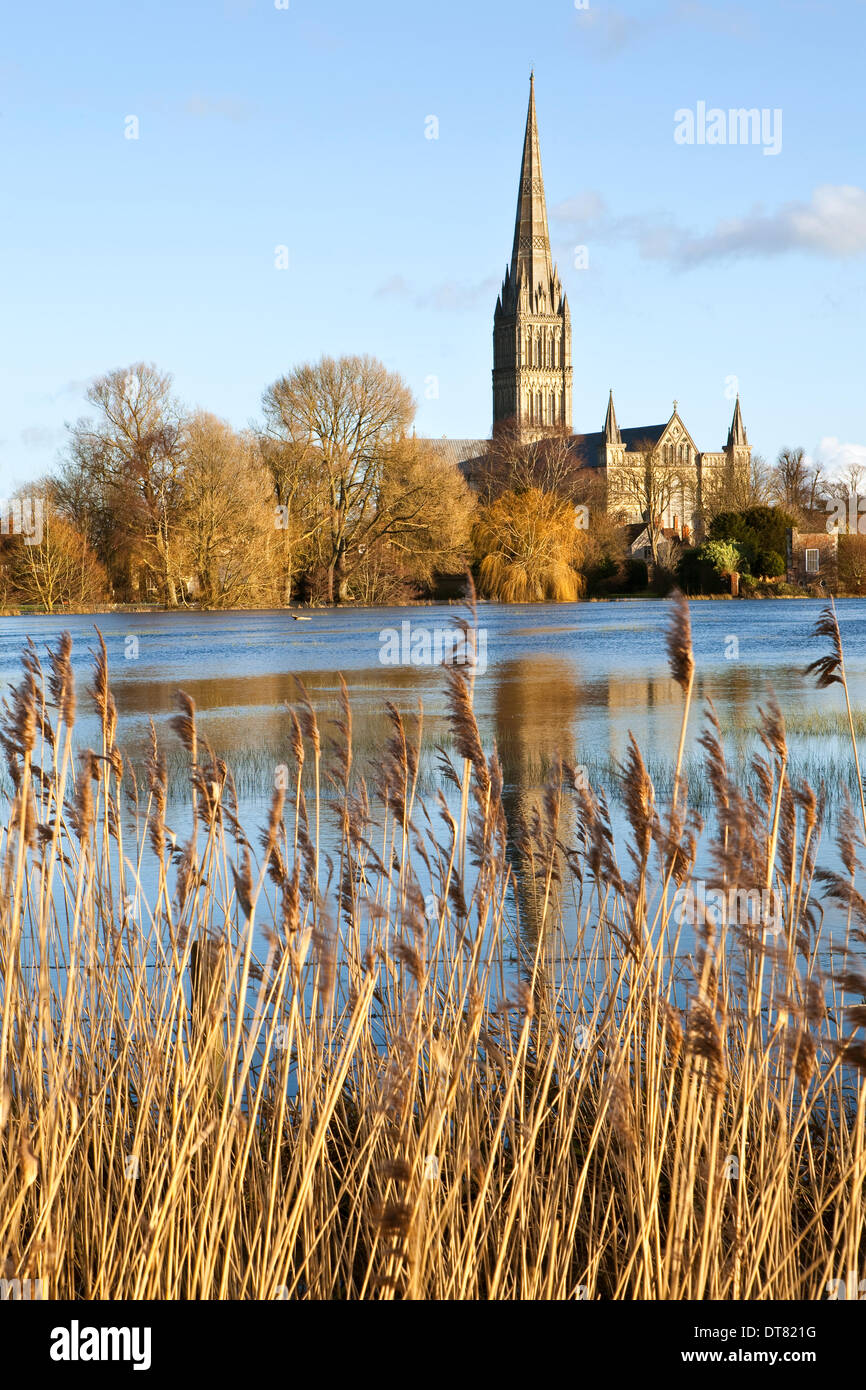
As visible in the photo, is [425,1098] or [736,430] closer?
[425,1098]

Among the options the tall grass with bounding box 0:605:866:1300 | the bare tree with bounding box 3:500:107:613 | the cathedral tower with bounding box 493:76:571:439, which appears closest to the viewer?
the tall grass with bounding box 0:605:866:1300

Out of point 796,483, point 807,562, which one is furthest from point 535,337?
point 807,562

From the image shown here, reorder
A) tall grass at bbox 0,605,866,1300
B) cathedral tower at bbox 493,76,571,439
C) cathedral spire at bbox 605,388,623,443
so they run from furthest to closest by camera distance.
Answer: cathedral tower at bbox 493,76,571,439
cathedral spire at bbox 605,388,623,443
tall grass at bbox 0,605,866,1300

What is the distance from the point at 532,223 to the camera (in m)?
136

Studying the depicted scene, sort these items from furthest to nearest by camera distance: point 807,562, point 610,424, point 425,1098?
point 610,424
point 807,562
point 425,1098

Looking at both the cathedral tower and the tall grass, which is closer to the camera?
the tall grass

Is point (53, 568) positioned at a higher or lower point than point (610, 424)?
lower

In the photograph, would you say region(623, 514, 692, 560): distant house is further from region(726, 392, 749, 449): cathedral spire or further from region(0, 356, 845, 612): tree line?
region(726, 392, 749, 449): cathedral spire

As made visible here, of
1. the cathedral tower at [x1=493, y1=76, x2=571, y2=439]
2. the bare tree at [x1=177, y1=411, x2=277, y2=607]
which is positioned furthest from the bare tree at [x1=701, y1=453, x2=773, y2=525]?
the cathedral tower at [x1=493, y1=76, x2=571, y2=439]

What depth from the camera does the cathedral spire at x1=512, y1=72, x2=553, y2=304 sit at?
130 m

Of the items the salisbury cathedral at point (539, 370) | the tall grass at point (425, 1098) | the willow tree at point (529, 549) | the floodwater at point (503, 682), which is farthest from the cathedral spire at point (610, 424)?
the tall grass at point (425, 1098)

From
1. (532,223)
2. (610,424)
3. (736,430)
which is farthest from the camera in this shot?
(532,223)

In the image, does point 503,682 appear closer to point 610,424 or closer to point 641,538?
point 641,538
